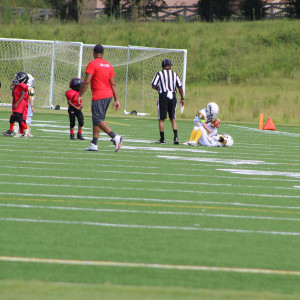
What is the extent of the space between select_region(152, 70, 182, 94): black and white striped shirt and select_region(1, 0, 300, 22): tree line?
39.7 meters

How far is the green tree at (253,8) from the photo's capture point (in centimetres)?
5733

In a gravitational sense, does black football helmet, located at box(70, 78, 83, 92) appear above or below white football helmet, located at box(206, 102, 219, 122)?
above

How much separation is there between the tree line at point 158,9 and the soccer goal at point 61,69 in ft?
59.9

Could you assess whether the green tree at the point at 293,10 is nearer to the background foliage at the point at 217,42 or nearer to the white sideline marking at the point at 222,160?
the background foliage at the point at 217,42

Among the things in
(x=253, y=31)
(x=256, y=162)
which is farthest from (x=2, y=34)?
(x=256, y=162)

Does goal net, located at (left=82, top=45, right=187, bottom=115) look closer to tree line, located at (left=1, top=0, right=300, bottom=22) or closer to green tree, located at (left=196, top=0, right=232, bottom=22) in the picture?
tree line, located at (left=1, top=0, right=300, bottom=22)

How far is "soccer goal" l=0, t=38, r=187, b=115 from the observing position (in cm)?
3359

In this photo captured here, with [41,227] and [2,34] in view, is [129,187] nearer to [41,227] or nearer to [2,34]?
[41,227]

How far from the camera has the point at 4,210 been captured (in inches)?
305

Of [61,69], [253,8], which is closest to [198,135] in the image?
[61,69]

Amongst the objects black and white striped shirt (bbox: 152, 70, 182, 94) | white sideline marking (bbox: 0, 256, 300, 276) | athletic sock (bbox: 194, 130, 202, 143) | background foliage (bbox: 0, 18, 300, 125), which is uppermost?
background foliage (bbox: 0, 18, 300, 125)

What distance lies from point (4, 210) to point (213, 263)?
269 centimetres

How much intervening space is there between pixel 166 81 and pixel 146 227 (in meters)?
10.4

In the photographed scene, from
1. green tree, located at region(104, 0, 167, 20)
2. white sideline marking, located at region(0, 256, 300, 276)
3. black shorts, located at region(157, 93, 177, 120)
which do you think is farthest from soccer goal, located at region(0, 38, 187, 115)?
white sideline marking, located at region(0, 256, 300, 276)
